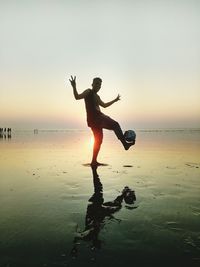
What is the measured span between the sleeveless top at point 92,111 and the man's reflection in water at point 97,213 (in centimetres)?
356

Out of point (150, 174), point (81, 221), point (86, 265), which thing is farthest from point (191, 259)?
point (150, 174)

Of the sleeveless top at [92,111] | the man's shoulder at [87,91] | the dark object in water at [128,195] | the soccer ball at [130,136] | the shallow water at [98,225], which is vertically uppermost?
the man's shoulder at [87,91]

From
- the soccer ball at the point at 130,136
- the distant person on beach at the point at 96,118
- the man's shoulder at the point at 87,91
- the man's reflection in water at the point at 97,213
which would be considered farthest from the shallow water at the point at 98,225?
the man's shoulder at the point at 87,91

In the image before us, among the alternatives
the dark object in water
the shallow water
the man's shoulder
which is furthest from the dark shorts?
the dark object in water

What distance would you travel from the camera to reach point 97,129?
10117 millimetres

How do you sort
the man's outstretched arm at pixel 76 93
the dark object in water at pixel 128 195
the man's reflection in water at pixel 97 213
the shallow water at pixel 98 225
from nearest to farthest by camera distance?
1. the shallow water at pixel 98 225
2. the man's reflection in water at pixel 97 213
3. the dark object in water at pixel 128 195
4. the man's outstretched arm at pixel 76 93

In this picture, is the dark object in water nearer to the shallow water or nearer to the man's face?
the shallow water

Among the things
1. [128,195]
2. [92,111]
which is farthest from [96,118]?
[128,195]

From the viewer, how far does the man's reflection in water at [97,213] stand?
3.23 metres

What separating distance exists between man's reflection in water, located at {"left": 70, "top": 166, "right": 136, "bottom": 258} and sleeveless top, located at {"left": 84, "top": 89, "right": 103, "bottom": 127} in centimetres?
356

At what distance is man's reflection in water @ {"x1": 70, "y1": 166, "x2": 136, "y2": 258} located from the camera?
3.23 meters

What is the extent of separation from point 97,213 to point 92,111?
19.7ft

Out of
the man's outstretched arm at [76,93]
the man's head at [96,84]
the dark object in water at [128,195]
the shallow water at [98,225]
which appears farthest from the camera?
the man's head at [96,84]

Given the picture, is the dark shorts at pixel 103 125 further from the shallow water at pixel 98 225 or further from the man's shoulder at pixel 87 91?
the shallow water at pixel 98 225
